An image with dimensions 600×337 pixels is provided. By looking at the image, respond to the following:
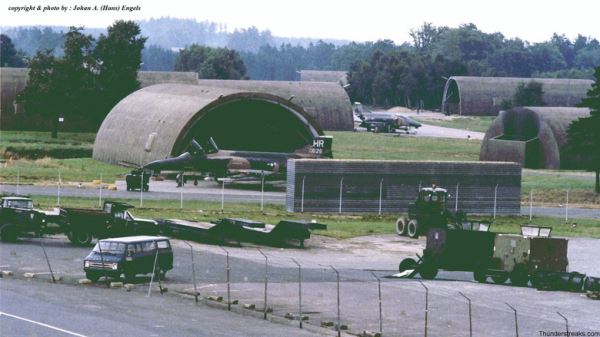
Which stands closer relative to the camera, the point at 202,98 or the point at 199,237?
the point at 199,237

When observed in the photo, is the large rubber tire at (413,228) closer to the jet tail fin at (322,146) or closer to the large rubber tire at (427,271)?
the large rubber tire at (427,271)

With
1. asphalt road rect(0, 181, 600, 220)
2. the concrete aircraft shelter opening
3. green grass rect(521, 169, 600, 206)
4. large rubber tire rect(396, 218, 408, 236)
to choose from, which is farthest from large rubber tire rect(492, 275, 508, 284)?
the concrete aircraft shelter opening

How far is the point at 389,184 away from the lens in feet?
247

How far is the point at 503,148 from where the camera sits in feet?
371

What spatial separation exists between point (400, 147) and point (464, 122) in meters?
52.9

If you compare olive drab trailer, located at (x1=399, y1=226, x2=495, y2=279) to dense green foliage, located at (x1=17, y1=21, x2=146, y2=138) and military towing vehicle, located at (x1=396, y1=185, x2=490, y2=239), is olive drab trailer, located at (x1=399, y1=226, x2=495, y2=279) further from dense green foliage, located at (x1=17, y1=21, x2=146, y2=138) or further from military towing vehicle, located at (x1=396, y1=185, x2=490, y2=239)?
dense green foliage, located at (x1=17, y1=21, x2=146, y2=138)

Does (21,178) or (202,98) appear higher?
(202,98)

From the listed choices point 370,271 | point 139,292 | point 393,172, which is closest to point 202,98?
point 393,172

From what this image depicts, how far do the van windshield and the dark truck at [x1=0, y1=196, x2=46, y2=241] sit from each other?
36.8 ft

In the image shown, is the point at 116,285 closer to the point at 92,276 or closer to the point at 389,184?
the point at 92,276

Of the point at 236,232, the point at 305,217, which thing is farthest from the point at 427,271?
the point at 305,217

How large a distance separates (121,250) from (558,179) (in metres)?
61.1

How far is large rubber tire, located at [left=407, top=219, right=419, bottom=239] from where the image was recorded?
2425 inches

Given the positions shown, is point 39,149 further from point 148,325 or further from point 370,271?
point 148,325
